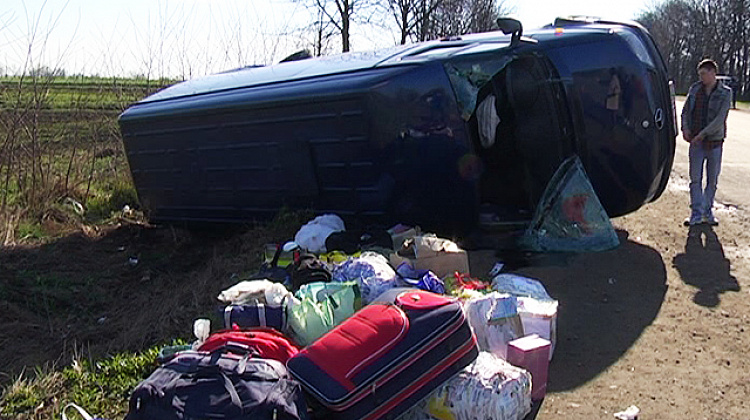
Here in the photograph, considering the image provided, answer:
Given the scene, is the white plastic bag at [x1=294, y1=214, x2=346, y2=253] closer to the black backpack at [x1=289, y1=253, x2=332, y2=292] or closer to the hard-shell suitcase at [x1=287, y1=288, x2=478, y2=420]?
the black backpack at [x1=289, y1=253, x2=332, y2=292]

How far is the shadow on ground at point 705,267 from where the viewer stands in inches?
200

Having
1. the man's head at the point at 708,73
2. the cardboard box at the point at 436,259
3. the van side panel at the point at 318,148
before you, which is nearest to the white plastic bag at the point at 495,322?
the cardboard box at the point at 436,259

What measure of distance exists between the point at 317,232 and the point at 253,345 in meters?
2.37

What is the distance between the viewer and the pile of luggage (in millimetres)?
2682

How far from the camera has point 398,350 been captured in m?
2.95

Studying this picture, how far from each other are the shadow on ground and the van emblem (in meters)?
1.13

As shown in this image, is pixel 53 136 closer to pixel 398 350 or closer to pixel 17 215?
pixel 17 215

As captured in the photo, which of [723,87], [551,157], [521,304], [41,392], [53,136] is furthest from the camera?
[53,136]

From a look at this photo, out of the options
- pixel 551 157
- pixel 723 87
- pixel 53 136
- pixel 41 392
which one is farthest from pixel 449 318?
pixel 53 136

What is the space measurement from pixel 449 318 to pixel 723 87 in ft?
17.9

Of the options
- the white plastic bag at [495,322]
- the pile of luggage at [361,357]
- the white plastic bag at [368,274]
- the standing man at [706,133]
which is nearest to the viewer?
→ the pile of luggage at [361,357]

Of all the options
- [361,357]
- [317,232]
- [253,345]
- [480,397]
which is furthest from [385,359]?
[317,232]

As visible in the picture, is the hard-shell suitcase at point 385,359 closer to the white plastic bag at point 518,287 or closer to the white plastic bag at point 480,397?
the white plastic bag at point 480,397

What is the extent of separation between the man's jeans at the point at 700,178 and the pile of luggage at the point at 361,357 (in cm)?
→ 358
